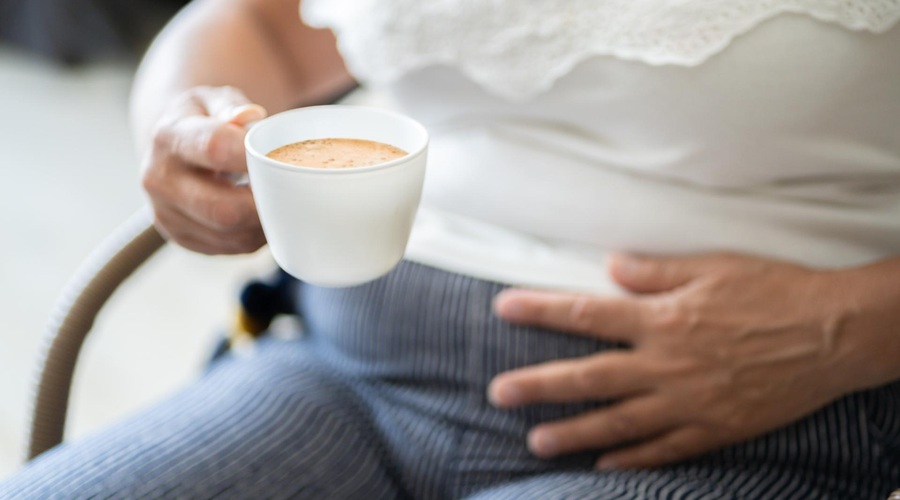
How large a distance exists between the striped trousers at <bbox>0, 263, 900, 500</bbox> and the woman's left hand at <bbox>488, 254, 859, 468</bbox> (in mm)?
23

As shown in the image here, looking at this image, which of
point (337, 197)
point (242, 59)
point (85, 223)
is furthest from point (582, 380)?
point (85, 223)

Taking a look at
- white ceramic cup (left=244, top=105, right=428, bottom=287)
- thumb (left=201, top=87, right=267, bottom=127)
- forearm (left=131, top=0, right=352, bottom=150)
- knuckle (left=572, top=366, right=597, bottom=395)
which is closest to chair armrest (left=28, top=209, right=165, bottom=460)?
forearm (left=131, top=0, right=352, bottom=150)

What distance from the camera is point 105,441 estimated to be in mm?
636

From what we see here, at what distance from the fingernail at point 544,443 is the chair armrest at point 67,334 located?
416 millimetres

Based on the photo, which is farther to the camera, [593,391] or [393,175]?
[593,391]

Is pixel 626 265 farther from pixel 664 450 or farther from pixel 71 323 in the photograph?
pixel 71 323

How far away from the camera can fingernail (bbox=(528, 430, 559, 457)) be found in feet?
2.16

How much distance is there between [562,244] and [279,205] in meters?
0.33

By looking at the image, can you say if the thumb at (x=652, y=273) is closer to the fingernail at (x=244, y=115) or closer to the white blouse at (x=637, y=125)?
the white blouse at (x=637, y=125)

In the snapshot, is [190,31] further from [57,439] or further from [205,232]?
[57,439]

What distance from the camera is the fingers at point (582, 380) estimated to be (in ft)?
2.12

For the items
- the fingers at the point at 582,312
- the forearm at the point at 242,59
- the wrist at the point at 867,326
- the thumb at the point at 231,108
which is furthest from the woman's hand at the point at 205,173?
the wrist at the point at 867,326

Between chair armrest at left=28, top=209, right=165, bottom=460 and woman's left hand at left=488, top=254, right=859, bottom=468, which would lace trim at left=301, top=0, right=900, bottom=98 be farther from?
chair armrest at left=28, top=209, right=165, bottom=460

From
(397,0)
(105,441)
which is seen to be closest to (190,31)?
(397,0)
